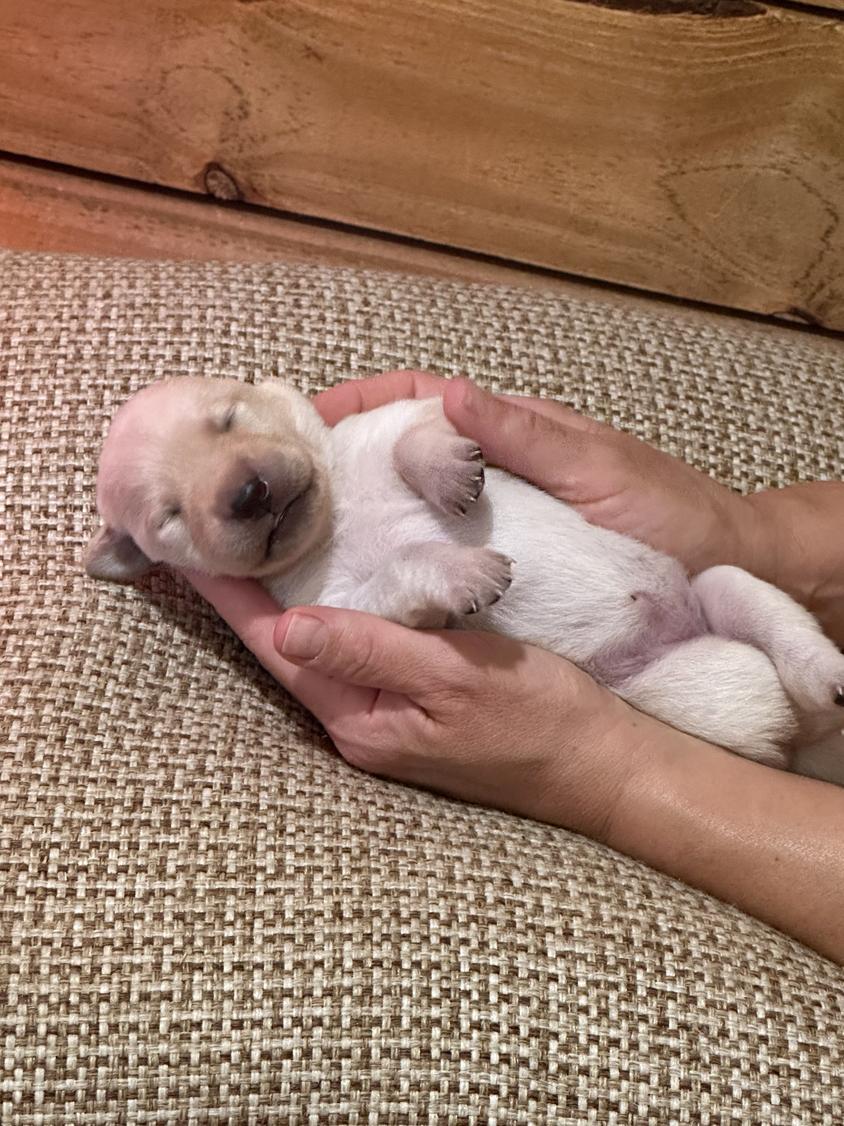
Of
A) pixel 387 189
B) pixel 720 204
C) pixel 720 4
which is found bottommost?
pixel 387 189

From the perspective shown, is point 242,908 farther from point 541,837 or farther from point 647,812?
point 647,812

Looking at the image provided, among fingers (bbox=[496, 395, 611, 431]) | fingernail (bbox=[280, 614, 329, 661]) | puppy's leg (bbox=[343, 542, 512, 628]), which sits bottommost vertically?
fingernail (bbox=[280, 614, 329, 661])

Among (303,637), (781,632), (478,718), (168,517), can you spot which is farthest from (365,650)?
(781,632)

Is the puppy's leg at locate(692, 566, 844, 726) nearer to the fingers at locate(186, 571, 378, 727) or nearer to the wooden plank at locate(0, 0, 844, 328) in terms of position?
the fingers at locate(186, 571, 378, 727)

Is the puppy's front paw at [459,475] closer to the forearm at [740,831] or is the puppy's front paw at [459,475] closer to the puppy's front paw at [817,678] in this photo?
the forearm at [740,831]

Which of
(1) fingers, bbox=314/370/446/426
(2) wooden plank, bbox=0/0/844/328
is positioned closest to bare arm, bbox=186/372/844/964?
(1) fingers, bbox=314/370/446/426

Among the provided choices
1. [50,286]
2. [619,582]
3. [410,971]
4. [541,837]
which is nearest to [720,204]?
Answer: [619,582]

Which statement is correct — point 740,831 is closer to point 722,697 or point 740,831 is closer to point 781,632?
point 722,697
